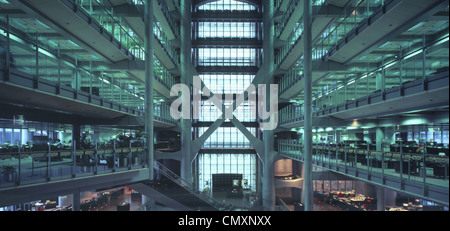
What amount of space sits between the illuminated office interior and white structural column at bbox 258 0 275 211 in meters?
0.14

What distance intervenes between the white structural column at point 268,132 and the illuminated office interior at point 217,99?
0.47 ft

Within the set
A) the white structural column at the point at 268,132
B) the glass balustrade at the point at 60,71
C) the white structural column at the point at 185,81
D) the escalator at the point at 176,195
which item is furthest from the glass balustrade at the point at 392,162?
the white structural column at the point at 185,81

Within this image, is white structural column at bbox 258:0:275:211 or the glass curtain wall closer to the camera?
white structural column at bbox 258:0:275:211

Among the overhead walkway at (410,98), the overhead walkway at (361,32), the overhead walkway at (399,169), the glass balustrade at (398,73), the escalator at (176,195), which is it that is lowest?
the escalator at (176,195)

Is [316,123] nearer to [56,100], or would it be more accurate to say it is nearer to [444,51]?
[444,51]

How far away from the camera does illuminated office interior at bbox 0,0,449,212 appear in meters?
7.61

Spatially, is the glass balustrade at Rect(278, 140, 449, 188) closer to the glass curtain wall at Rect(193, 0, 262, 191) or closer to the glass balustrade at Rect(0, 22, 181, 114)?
the glass balustrade at Rect(0, 22, 181, 114)

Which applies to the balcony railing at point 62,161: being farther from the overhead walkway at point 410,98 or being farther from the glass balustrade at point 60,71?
the overhead walkway at point 410,98

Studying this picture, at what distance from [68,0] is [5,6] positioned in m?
2.59

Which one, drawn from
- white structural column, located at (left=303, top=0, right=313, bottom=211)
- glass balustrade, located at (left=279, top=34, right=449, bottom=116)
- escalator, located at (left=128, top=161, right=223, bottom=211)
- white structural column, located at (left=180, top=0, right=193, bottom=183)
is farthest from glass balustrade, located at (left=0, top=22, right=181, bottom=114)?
white structural column, located at (left=180, top=0, right=193, bottom=183)

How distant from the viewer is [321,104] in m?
16.4

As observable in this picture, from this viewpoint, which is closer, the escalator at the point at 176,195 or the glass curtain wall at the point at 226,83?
the escalator at the point at 176,195

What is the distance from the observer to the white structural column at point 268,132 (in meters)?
27.0
